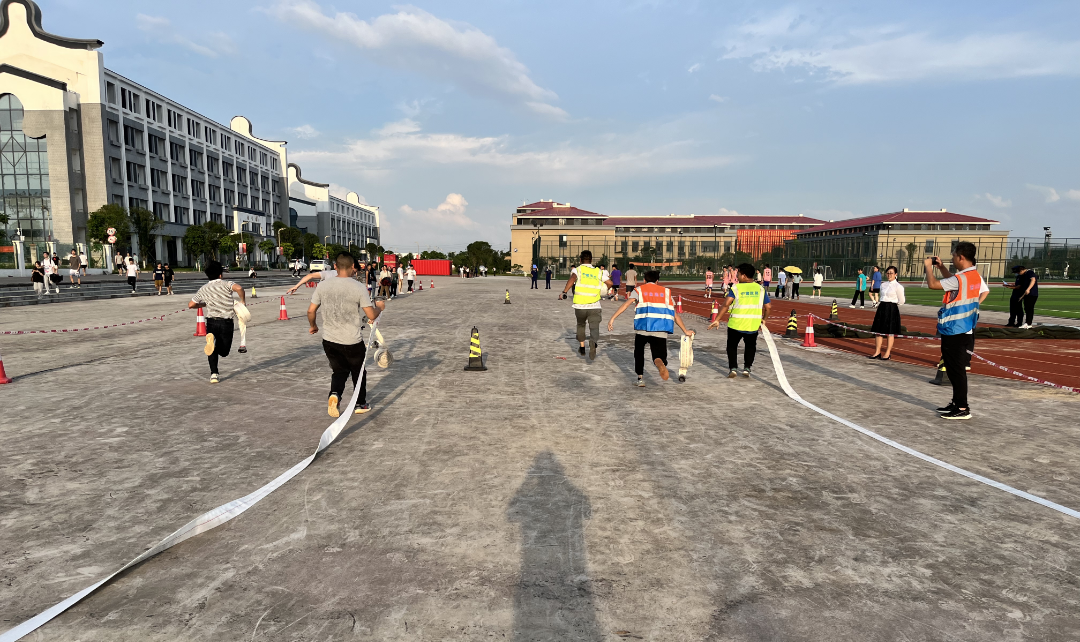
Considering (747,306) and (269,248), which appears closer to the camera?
(747,306)

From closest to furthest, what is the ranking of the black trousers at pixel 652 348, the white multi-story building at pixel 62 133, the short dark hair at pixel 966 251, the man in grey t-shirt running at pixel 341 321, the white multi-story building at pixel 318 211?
the man in grey t-shirt running at pixel 341 321
the short dark hair at pixel 966 251
the black trousers at pixel 652 348
the white multi-story building at pixel 62 133
the white multi-story building at pixel 318 211

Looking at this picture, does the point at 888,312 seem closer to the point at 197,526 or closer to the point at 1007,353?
the point at 1007,353

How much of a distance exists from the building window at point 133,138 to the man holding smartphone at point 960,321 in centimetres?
7420

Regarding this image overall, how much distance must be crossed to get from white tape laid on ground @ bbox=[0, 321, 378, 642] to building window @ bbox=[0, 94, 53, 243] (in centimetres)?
6686

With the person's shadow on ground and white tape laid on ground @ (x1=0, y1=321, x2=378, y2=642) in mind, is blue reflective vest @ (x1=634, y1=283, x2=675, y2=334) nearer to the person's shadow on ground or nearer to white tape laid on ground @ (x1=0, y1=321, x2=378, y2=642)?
the person's shadow on ground

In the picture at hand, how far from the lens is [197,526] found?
3.88 metres

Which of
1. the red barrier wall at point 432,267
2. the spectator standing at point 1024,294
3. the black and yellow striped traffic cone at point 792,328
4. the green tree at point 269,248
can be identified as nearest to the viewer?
the spectator standing at point 1024,294

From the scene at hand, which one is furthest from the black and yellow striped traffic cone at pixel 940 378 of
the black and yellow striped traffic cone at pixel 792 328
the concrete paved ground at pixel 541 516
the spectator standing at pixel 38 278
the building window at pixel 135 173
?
the building window at pixel 135 173

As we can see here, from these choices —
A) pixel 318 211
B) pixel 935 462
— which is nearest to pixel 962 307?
pixel 935 462

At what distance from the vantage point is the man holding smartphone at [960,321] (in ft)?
22.4

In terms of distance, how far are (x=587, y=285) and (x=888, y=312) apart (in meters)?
5.99

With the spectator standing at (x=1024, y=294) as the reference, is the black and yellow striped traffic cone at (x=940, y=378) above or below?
below

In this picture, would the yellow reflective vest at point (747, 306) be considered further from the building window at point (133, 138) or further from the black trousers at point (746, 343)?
the building window at point (133, 138)

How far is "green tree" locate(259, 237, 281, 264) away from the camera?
8225 cm
